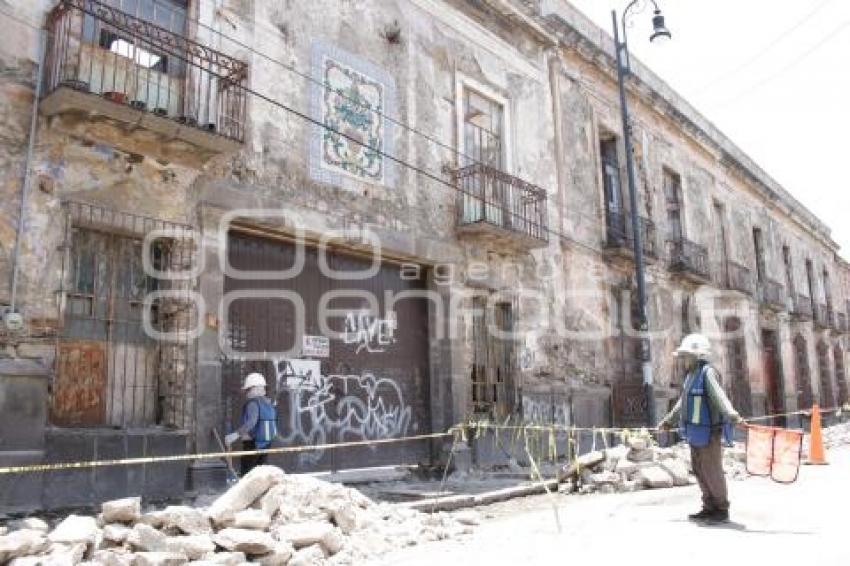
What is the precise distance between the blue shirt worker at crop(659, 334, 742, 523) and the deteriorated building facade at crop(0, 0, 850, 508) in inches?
180

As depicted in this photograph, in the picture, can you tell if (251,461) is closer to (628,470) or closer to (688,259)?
(628,470)

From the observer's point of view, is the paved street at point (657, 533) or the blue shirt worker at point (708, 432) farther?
the blue shirt worker at point (708, 432)

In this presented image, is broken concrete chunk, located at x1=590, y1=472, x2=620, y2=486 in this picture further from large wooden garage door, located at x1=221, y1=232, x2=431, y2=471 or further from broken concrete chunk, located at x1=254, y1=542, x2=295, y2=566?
broken concrete chunk, located at x1=254, y1=542, x2=295, y2=566

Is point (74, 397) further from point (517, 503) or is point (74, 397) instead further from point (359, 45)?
point (359, 45)

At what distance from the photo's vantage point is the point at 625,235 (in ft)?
52.4

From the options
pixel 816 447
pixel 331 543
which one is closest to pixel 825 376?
pixel 816 447

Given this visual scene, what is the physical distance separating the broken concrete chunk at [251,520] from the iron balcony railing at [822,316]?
87.8ft

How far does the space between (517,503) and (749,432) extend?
279 centimetres

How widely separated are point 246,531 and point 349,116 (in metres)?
6.30

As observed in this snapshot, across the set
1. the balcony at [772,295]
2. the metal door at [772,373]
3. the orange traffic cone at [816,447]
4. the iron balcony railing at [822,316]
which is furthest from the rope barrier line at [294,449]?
the iron balcony railing at [822,316]

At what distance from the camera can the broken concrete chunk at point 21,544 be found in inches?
172

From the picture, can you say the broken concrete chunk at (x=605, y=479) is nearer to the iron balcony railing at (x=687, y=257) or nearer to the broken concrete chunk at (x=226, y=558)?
the broken concrete chunk at (x=226, y=558)

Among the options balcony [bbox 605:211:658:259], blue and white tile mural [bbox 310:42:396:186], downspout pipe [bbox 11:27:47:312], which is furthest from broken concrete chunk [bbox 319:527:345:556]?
balcony [bbox 605:211:658:259]

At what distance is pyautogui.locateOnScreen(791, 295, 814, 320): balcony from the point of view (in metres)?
25.6
